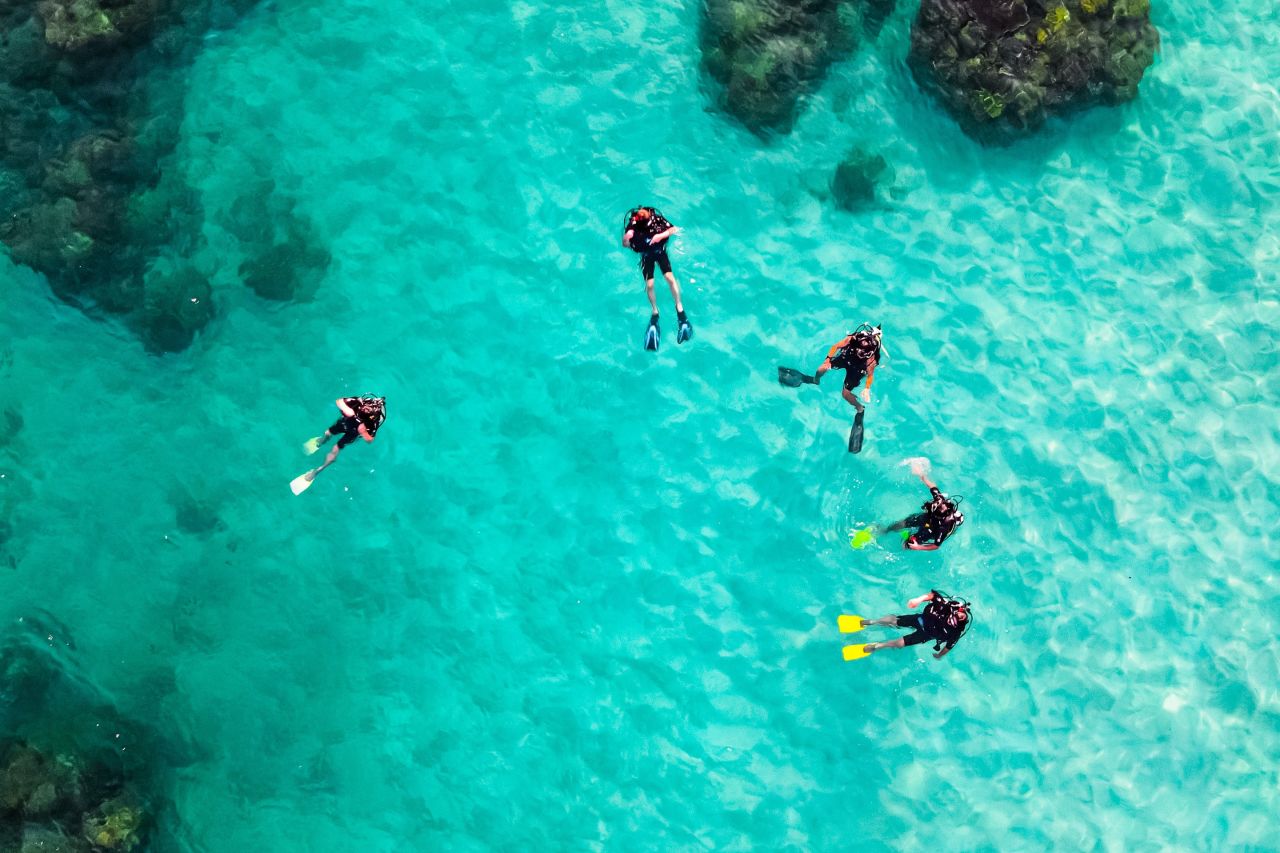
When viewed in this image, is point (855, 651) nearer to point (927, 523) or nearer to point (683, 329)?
point (927, 523)

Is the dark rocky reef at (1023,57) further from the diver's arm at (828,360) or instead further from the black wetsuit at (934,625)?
the black wetsuit at (934,625)

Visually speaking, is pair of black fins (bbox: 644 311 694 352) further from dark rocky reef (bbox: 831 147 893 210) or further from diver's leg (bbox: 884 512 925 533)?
diver's leg (bbox: 884 512 925 533)

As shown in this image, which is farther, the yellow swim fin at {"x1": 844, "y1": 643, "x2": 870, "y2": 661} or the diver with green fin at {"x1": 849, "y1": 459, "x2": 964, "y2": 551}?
the yellow swim fin at {"x1": 844, "y1": 643, "x2": 870, "y2": 661}

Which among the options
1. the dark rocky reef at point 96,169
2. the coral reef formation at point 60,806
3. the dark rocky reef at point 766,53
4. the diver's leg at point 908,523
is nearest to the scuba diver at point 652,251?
the dark rocky reef at point 766,53

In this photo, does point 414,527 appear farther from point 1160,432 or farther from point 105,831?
point 1160,432

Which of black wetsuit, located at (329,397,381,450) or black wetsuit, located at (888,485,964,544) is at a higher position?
black wetsuit, located at (888,485,964,544)

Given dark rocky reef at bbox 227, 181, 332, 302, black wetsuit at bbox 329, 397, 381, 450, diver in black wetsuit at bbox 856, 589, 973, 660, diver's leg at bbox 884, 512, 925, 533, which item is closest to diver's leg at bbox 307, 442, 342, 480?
black wetsuit at bbox 329, 397, 381, 450

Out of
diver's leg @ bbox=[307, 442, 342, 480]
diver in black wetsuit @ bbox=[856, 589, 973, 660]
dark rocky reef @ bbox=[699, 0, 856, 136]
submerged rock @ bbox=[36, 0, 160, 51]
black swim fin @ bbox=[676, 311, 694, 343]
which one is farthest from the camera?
dark rocky reef @ bbox=[699, 0, 856, 136]
